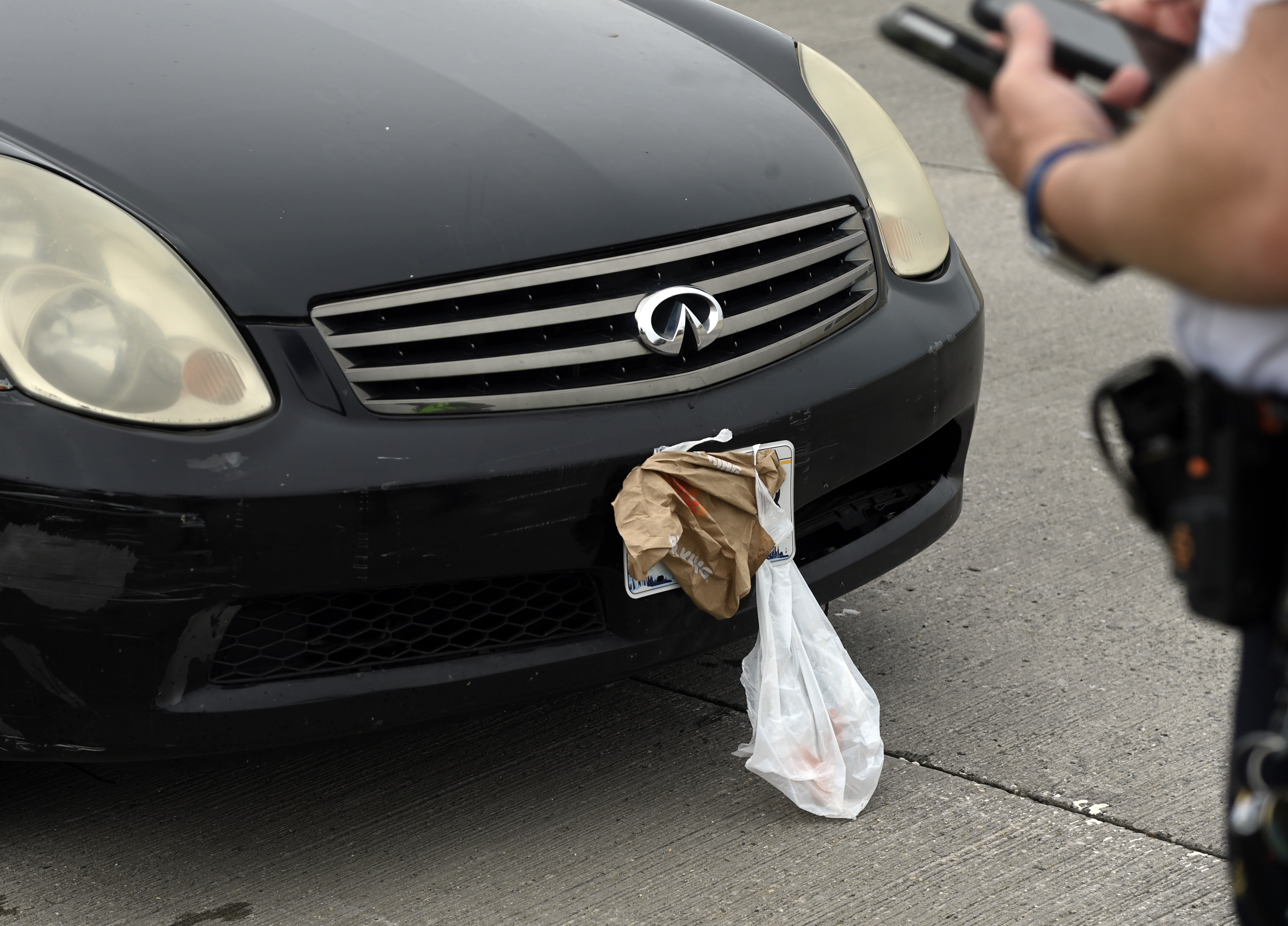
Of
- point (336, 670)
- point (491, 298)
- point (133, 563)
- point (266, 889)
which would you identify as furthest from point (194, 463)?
point (266, 889)

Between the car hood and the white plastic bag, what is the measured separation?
615 mm

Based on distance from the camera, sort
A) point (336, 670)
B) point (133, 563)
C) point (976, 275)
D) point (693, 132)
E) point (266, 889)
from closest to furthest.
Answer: point (133, 563) → point (336, 670) → point (266, 889) → point (693, 132) → point (976, 275)

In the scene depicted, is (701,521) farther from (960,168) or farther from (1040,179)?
(960,168)

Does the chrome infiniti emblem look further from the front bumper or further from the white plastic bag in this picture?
the white plastic bag

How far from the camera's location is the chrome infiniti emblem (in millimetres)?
2316

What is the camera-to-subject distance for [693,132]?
263cm

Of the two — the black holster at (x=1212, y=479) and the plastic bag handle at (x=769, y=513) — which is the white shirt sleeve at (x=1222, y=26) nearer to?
the black holster at (x=1212, y=479)

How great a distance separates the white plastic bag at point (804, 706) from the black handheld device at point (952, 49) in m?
1.07

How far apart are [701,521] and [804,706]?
1.32 ft

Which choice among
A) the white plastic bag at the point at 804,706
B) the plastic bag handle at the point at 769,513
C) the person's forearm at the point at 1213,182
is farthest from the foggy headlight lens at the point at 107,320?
the person's forearm at the point at 1213,182

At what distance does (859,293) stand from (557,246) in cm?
61

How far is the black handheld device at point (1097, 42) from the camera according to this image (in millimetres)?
1318

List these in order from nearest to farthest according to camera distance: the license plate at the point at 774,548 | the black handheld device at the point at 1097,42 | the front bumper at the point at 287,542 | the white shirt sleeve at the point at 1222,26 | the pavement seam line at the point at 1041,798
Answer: the white shirt sleeve at the point at 1222,26, the black handheld device at the point at 1097,42, the front bumper at the point at 287,542, the license plate at the point at 774,548, the pavement seam line at the point at 1041,798

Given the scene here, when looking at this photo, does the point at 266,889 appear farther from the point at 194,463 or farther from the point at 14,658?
the point at 194,463
